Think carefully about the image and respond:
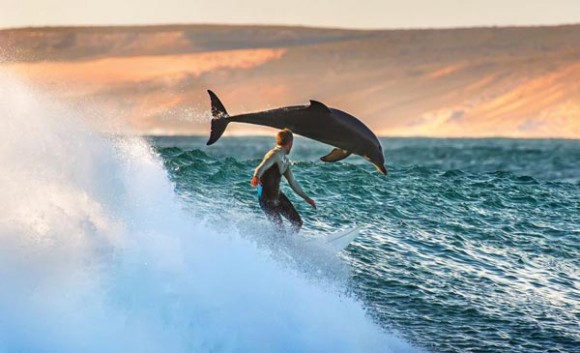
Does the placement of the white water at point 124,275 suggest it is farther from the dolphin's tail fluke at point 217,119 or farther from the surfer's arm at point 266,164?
the dolphin's tail fluke at point 217,119

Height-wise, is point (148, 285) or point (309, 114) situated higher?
point (309, 114)

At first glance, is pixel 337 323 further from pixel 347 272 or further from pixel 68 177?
pixel 68 177

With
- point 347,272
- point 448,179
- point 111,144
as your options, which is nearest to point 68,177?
point 111,144

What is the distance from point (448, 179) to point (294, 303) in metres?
20.6

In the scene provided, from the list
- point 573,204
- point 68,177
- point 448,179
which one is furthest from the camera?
point 448,179

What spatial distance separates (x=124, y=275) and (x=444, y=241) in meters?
11.1

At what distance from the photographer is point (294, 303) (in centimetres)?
1488

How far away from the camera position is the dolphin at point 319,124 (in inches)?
663

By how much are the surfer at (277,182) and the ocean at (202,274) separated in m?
0.37

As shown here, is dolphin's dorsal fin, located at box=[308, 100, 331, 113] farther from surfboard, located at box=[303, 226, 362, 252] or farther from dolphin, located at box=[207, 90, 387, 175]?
surfboard, located at box=[303, 226, 362, 252]

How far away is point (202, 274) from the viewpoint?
47.1 ft

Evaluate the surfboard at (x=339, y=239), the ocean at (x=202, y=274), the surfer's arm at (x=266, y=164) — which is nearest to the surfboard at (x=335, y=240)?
the surfboard at (x=339, y=239)

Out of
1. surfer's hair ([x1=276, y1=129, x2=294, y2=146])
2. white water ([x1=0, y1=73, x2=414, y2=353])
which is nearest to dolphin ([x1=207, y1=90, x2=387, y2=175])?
surfer's hair ([x1=276, y1=129, x2=294, y2=146])

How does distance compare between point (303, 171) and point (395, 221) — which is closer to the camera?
point (395, 221)
